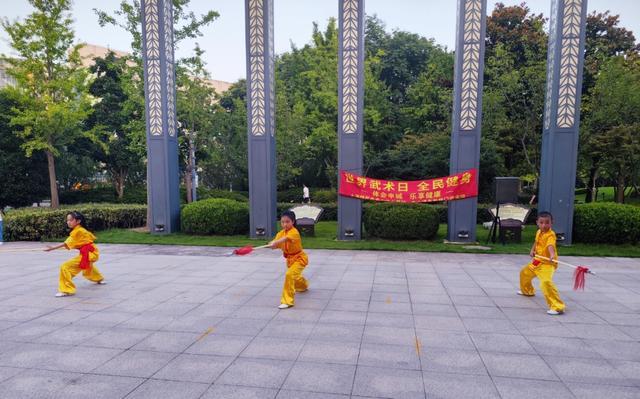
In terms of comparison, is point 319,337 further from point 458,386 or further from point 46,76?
point 46,76

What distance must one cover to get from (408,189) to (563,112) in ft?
15.6

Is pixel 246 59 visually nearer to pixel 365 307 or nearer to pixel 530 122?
pixel 365 307

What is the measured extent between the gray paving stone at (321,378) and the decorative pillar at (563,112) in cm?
992

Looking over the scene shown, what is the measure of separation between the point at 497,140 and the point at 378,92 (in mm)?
8533

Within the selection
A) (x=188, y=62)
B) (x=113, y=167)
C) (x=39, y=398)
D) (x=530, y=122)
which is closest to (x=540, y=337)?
(x=39, y=398)

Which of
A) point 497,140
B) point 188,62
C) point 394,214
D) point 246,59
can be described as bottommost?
point 394,214

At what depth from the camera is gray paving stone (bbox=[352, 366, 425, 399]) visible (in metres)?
3.36

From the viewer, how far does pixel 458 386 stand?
3498 millimetres

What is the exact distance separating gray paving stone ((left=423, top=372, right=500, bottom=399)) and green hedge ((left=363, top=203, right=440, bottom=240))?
8.27 m

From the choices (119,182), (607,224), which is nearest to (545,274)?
(607,224)

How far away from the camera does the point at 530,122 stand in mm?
18188

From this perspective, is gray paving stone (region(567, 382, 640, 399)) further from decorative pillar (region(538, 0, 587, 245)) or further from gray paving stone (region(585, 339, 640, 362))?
decorative pillar (region(538, 0, 587, 245))

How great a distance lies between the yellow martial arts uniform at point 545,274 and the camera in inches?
217

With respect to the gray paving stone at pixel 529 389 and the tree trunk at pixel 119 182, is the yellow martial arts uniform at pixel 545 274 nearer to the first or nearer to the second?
the gray paving stone at pixel 529 389
